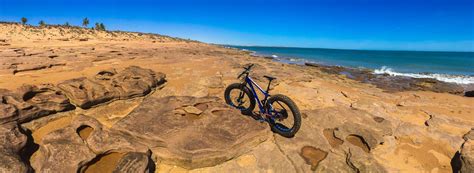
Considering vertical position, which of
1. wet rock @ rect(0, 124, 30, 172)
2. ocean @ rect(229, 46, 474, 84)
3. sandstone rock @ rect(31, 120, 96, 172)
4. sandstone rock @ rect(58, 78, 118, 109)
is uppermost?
sandstone rock @ rect(58, 78, 118, 109)

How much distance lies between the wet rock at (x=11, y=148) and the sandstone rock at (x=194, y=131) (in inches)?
51.6

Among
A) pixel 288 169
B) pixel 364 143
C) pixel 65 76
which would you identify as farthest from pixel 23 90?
pixel 364 143

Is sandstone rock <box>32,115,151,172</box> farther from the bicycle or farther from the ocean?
the ocean

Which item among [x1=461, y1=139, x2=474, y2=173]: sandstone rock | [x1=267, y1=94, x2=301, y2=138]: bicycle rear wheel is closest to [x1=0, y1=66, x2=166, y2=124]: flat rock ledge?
[x1=267, y1=94, x2=301, y2=138]: bicycle rear wheel

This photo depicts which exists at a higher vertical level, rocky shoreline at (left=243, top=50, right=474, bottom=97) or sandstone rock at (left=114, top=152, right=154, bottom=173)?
sandstone rock at (left=114, top=152, right=154, bottom=173)

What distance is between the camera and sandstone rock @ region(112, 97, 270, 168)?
3982 millimetres

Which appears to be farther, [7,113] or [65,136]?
[7,113]

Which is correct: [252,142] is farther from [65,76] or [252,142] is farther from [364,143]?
[65,76]

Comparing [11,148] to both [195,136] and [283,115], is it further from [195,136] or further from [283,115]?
[283,115]

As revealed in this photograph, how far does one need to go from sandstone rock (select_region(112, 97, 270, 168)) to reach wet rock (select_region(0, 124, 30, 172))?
1.31 meters

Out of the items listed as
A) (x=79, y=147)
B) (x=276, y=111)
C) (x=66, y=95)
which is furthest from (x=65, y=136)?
(x=276, y=111)

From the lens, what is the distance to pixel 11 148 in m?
3.60

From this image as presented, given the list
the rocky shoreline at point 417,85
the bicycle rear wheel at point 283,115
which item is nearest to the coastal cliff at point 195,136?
the bicycle rear wheel at point 283,115

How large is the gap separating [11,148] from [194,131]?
259 centimetres
